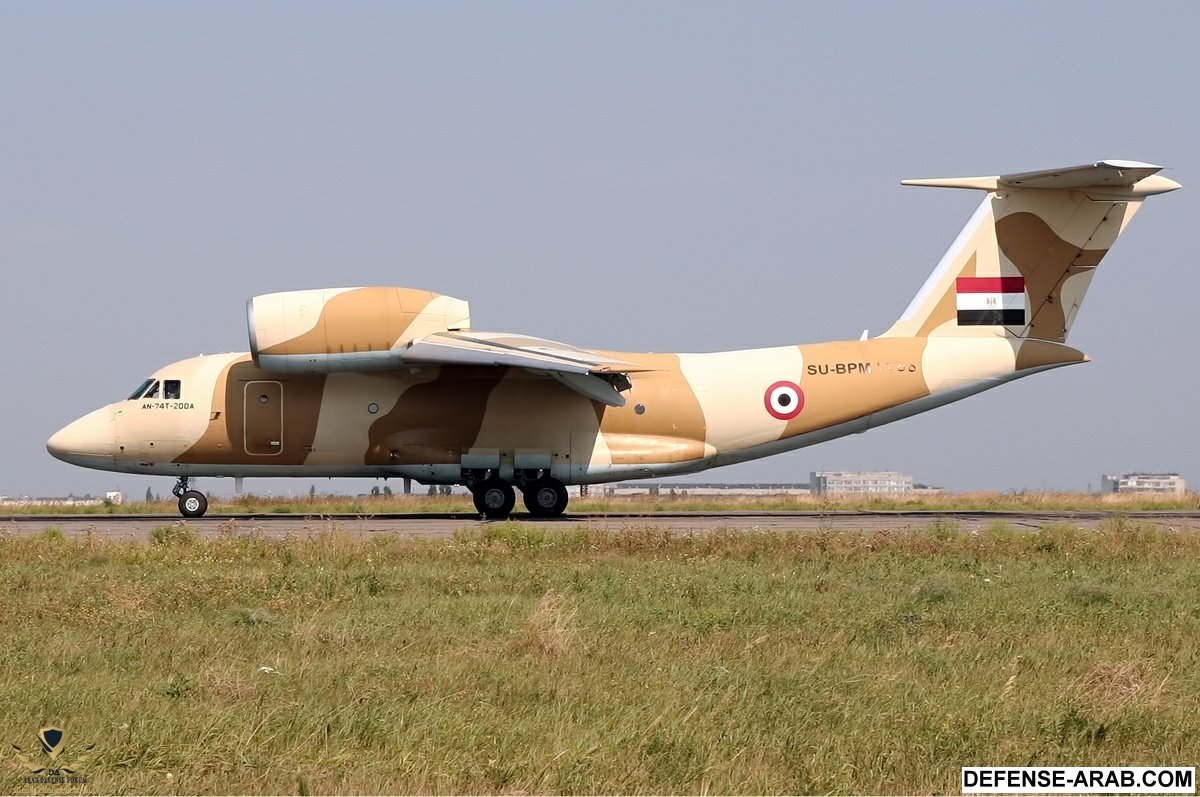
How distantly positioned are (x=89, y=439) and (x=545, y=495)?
924 centimetres

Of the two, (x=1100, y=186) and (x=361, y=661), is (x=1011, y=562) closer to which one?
(x=361, y=661)

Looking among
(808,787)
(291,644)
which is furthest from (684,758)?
(291,644)

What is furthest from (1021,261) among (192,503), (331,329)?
(192,503)

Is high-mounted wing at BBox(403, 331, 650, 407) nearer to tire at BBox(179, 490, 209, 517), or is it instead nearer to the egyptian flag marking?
tire at BBox(179, 490, 209, 517)

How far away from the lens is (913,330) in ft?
87.4

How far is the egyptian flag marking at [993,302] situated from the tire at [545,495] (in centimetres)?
892

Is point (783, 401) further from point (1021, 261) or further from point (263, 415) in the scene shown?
point (263, 415)

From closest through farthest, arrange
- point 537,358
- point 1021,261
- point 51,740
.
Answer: point 51,740 < point 537,358 < point 1021,261

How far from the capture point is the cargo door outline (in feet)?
82.8

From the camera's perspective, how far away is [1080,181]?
25.2 meters

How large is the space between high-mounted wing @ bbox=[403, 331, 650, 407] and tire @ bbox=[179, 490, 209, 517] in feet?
20.2

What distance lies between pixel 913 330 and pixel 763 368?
11.0 feet

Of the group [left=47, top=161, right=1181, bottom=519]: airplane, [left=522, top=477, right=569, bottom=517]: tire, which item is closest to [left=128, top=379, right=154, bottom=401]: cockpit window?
[left=47, top=161, right=1181, bottom=519]: airplane

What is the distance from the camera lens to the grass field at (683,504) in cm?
3105
